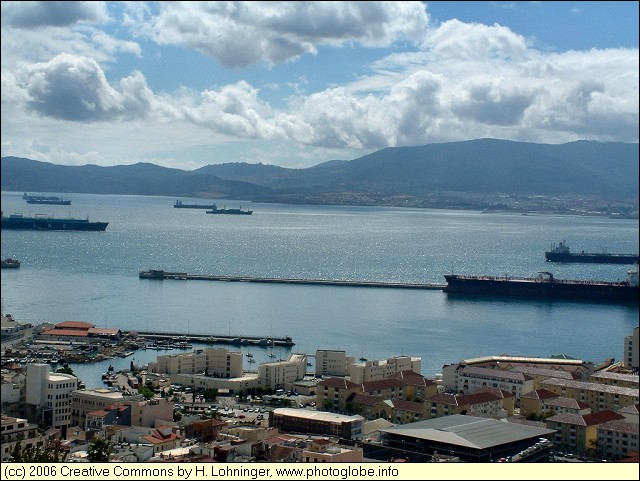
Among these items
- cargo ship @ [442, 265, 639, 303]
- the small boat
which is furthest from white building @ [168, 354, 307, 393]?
the small boat

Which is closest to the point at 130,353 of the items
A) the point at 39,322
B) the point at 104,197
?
the point at 39,322

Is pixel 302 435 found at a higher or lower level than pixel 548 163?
lower

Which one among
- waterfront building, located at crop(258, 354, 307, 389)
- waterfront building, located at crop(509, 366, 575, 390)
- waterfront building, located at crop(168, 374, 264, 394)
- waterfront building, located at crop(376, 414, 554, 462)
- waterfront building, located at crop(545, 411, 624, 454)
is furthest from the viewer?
waterfront building, located at crop(258, 354, 307, 389)

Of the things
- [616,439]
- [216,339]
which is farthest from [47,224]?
[616,439]

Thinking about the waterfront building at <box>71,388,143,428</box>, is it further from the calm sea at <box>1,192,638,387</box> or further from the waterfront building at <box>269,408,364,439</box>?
the calm sea at <box>1,192,638,387</box>

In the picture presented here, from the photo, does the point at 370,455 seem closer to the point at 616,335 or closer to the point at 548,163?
the point at 616,335

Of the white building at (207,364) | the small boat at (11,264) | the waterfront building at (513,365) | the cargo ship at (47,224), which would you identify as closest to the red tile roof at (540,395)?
the waterfront building at (513,365)

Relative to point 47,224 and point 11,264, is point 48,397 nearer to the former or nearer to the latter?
point 11,264
